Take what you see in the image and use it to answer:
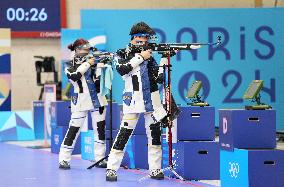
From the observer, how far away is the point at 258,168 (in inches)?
293

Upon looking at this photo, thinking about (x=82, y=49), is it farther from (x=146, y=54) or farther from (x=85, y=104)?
(x=146, y=54)

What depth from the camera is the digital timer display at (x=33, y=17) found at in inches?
744

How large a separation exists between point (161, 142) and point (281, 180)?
6.98 ft

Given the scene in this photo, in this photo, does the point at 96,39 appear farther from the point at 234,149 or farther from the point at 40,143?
the point at 234,149

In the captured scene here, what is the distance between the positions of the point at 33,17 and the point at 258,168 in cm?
1257

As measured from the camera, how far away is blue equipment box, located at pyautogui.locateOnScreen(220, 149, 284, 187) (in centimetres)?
743

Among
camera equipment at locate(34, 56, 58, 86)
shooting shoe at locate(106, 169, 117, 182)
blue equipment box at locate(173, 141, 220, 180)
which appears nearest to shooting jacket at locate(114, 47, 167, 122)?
blue equipment box at locate(173, 141, 220, 180)

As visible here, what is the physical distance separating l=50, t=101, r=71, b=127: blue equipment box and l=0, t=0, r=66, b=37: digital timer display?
21.1ft

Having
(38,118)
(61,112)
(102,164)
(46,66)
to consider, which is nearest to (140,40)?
(102,164)

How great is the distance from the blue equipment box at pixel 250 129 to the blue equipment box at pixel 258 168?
5.7 inches

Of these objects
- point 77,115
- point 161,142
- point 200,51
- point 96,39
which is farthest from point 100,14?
point 161,142

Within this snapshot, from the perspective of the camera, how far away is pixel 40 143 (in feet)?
49.0

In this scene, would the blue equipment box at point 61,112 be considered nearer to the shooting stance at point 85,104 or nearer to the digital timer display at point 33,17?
the shooting stance at point 85,104

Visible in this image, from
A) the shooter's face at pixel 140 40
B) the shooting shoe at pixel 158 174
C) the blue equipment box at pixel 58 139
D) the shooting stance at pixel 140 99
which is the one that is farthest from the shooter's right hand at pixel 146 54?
the blue equipment box at pixel 58 139
